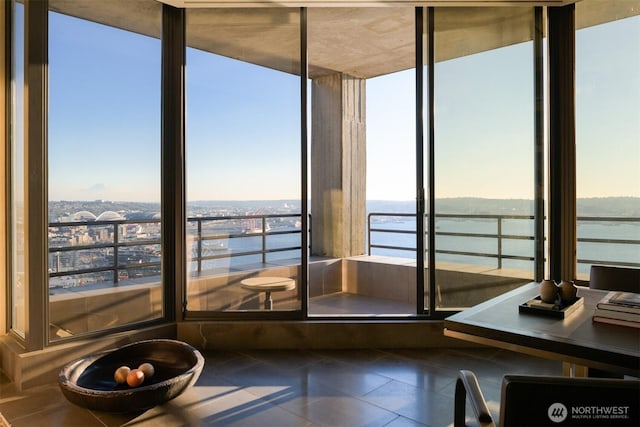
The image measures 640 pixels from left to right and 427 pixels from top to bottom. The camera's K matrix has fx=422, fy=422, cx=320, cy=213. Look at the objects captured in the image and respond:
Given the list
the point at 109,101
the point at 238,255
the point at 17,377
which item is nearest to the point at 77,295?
the point at 17,377

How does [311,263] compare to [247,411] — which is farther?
[311,263]

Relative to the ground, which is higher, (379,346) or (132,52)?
(132,52)

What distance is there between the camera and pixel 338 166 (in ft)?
22.4

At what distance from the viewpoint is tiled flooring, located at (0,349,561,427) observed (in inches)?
91.5

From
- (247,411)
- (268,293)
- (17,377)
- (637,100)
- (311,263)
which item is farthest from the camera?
(311,263)

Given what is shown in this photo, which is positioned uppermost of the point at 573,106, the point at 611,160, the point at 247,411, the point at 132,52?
the point at 132,52

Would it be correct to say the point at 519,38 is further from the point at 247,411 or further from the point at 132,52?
the point at 247,411

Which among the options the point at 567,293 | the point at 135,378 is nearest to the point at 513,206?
the point at 567,293

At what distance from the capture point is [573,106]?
349cm

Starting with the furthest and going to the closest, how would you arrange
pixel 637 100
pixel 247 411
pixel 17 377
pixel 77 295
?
pixel 637 100
pixel 77 295
pixel 17 377
pixel 247 411

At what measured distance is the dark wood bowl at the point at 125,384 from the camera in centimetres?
216

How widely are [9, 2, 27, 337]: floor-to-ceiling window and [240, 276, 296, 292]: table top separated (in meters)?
1.60

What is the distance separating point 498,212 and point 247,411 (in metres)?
2.48

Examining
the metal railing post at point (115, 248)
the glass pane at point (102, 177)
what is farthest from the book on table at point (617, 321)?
the metal railing post at point (115, 248)
